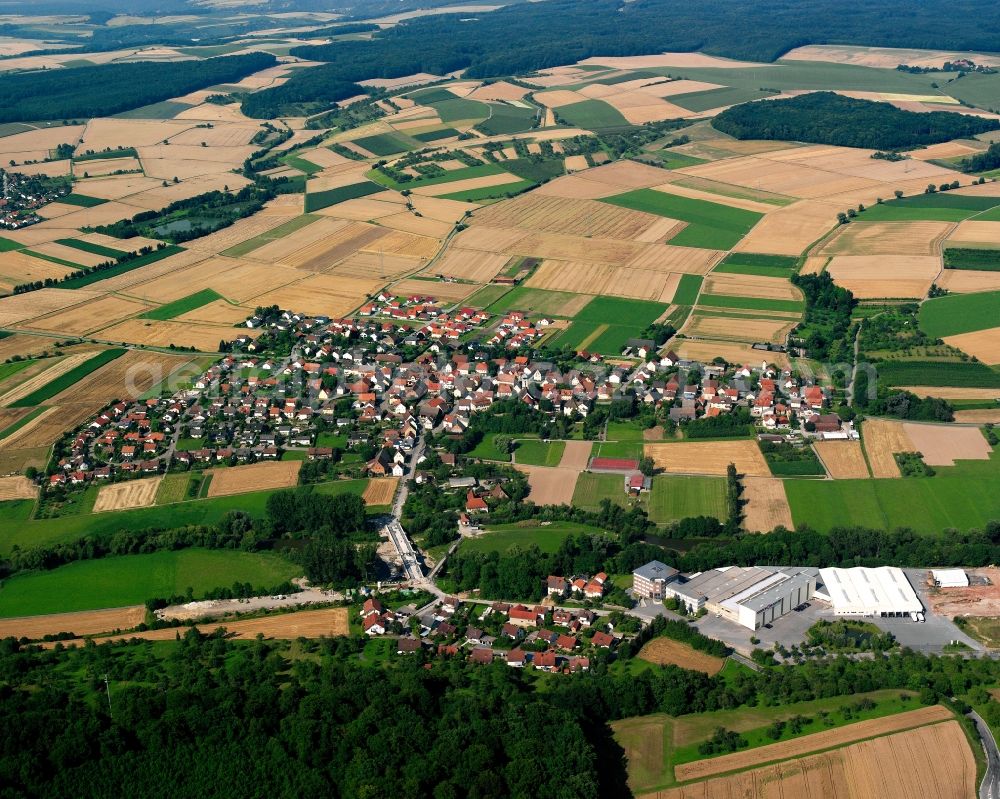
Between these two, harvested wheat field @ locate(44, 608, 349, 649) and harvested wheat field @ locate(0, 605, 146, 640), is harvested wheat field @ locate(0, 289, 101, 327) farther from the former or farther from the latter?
harvested wheat field @ locate(44, 608, 349, 649)

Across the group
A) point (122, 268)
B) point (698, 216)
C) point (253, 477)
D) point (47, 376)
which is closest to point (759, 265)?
point (698, 216)

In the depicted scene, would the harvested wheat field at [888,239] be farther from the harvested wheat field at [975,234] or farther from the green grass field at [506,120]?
the green grass field at [506,120]

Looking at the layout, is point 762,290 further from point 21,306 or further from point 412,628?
point 21,306

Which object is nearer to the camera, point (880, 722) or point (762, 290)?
point (880, 722)

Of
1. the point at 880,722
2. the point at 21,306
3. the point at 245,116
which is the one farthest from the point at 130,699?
the point at 245,116

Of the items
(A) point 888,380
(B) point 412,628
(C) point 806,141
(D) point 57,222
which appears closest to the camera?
(B) point 412,628

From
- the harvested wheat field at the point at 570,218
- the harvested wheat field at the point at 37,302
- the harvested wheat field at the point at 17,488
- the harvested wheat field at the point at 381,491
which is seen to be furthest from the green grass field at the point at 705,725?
the harvested wheat field at the point at 37,302

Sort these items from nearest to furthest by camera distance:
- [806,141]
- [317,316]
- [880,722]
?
[880,722], [317,316], [806,141]

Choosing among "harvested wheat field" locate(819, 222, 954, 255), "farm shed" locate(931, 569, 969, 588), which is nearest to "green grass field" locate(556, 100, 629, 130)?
"harvested wheat field" locate(819, 222, 954, 255)
